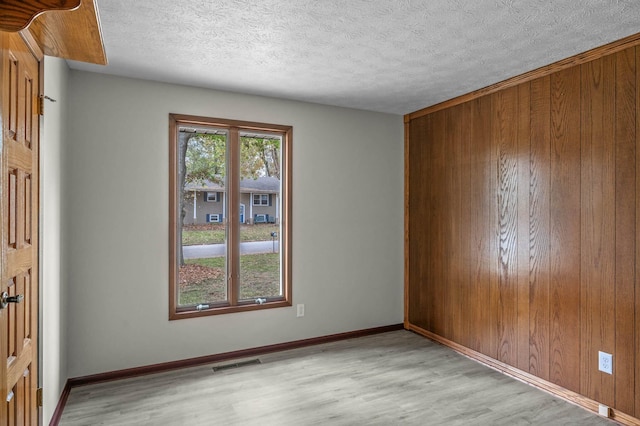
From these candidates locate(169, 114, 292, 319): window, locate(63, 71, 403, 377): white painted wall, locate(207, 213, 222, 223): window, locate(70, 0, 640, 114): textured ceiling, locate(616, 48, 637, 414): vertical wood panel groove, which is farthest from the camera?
locate(207, 213, 222, 223): window

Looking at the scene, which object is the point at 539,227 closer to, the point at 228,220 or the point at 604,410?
the point at 604,410

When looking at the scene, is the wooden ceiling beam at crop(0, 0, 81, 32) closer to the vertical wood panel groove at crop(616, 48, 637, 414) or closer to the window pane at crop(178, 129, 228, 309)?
the window pane at crop(178, 129, 228, 309)

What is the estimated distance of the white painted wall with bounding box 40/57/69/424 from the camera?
2.12 m

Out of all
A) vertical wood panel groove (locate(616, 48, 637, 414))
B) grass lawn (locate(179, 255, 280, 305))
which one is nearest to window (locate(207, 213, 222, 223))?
grass lawn (locate(179, 255, 280, 305))

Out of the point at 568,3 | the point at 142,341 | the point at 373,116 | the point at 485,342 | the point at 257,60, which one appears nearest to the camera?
the point at 568,3

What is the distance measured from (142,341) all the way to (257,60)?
2.49 meters

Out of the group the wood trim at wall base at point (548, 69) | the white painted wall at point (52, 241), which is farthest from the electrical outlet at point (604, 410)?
the white painted wall at point (52, 241)

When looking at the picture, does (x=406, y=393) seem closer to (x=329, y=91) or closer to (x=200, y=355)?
(x=200, y=355)

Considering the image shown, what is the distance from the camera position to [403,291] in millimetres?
4383

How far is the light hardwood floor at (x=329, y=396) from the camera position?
248 cm

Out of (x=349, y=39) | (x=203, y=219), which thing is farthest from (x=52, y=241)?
(x=349, y=39)

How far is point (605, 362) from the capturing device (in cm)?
248

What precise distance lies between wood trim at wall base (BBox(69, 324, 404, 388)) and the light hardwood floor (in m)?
0.07

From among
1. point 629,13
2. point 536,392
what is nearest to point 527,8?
point 629,13
